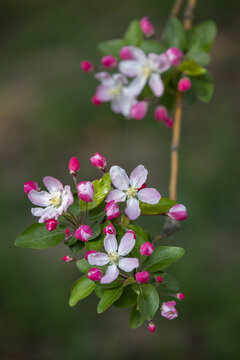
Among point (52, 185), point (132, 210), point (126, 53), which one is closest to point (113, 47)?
point (126, 53)

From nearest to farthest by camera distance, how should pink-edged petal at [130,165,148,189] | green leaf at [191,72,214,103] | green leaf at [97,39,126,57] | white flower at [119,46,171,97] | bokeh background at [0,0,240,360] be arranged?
1. pink-edged petal at [130,165,148,189]
2. white flower at [119,46,171,97]
3. green leaf at [191,72,214,103]
4. green leaf at [97,39,126,57]
5. bokeh background at [0,0,240,360]

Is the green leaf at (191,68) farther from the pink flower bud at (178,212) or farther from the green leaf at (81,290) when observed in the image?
the green leaf at (81,290)

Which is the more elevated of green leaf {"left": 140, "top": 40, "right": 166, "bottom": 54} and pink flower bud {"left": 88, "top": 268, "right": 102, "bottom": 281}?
green leaf {"left": 140, "top": 40, "right": 166, "bottom": 54}

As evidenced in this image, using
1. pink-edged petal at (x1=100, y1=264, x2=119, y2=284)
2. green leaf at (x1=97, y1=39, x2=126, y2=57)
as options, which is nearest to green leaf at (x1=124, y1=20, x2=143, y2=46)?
green leaf at (x1=97, y1=39, x2=126, y2=57)

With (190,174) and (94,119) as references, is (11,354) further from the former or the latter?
(94,119)

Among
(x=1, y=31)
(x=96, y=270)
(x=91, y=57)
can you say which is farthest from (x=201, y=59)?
(x=1, y=31)

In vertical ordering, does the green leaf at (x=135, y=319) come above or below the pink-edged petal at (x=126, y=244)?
below

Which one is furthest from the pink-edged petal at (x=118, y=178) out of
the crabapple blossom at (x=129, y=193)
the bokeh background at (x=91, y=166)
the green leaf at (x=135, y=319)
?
the bokeh background at (x=91, y=166)

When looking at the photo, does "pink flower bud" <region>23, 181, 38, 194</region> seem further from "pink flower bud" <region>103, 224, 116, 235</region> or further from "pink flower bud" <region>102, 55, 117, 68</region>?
"pink flower bud" <region>102, 55, 117, 68</region>
